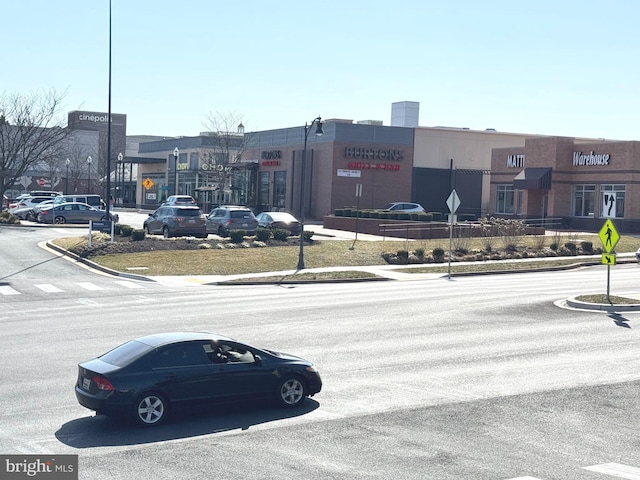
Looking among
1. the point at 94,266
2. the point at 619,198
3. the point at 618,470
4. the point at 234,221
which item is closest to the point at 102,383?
the point at 618,470

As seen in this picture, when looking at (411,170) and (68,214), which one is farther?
(411,170)

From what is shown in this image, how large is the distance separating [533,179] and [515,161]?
5.44 meters

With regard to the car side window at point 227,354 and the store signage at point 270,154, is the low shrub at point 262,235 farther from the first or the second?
the store signage at point 270,154

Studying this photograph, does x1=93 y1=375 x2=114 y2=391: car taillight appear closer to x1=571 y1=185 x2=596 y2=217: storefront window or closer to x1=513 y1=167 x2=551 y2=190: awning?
x1=571 y1=185 x2=596 y2=217: storefront window

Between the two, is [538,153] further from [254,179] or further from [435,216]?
[254,179]

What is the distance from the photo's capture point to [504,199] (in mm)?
68938

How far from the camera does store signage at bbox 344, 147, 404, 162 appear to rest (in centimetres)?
7100

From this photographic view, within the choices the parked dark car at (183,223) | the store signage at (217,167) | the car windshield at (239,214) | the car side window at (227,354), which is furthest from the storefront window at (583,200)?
the car side window at (227,354)

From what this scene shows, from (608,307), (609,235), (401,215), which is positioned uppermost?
(609,235)

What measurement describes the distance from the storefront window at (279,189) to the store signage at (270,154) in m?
Result: 1.54

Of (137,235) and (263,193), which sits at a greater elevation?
(263,193)

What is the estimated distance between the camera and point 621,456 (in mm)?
11289

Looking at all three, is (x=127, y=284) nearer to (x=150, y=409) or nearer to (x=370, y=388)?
(x=370, y=388)

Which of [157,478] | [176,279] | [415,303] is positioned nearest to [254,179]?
[176,279]
